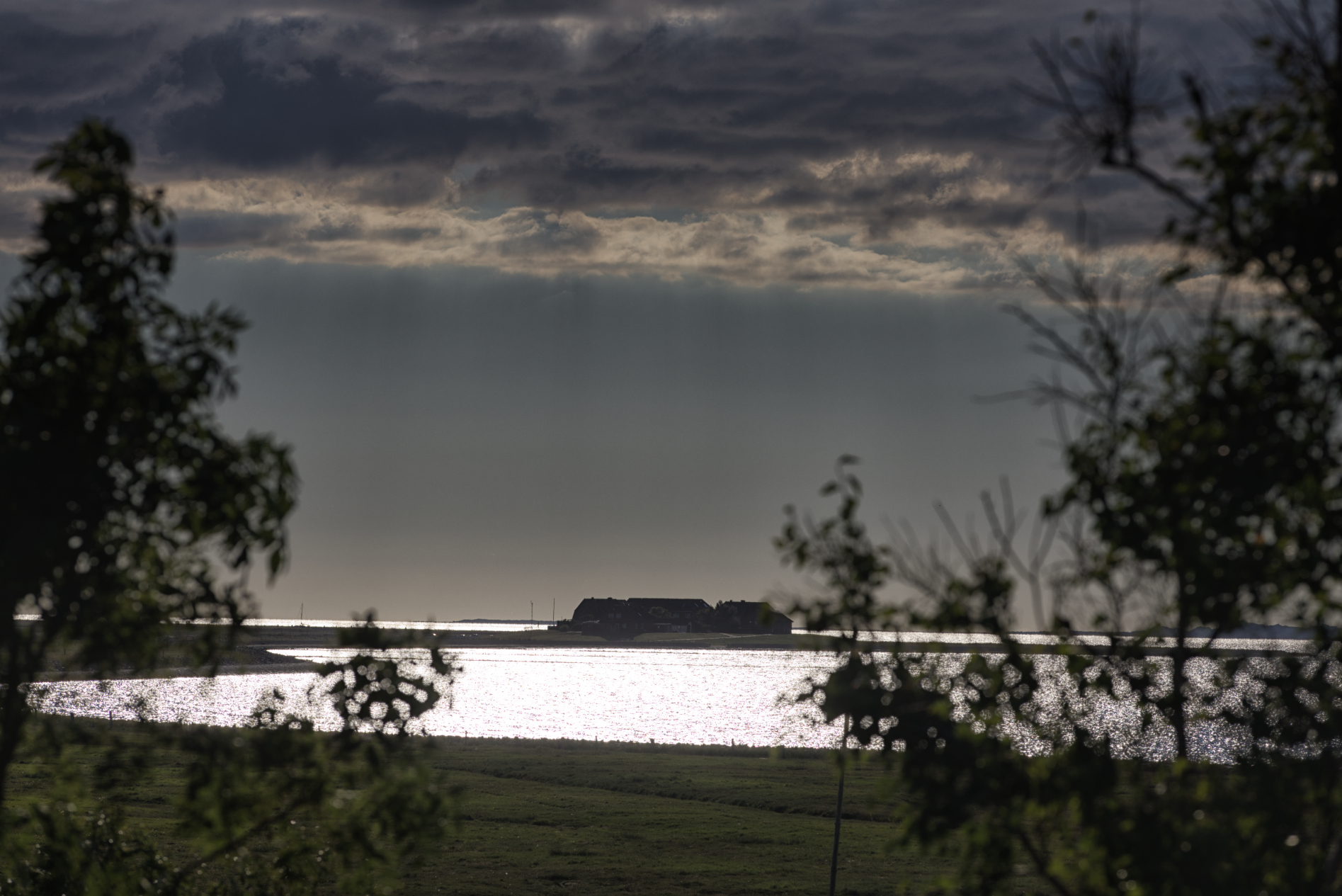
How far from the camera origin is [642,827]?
57.2 metres

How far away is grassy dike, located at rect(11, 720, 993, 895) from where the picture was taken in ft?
143

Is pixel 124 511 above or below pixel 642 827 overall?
above

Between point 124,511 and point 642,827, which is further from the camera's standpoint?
point 642,827

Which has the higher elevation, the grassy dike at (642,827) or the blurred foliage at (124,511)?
the blurred foliage at (124,511)

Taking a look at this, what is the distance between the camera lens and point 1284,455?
25.6 ft

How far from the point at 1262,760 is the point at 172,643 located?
30.5 feet

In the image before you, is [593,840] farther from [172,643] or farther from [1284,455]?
[1284,455]

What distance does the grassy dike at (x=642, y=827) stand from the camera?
43.7 m

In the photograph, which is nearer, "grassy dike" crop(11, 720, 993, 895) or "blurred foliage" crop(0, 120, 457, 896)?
"blurred foliage" crop(0, 120, 457, 896)

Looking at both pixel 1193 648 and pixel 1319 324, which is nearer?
pixel 1319 324

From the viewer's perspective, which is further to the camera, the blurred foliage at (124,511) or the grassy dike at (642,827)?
the grassy dike at (642,827)

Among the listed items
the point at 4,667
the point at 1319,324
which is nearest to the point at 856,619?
the point at 1319,324

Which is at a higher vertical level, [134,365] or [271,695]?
[134,365]

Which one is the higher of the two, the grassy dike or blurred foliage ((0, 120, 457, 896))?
blurred foliage ((0, 120, 457, 896))
